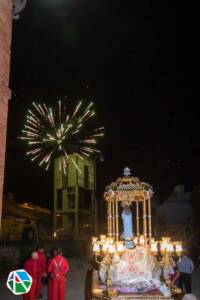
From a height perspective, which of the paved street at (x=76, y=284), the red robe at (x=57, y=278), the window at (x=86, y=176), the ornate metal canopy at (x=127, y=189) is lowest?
the paved street at (x=76, y=284)

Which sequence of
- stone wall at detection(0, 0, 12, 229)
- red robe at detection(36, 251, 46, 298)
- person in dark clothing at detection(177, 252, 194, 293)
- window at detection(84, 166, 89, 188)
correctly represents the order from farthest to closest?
window at detection(84, 166, 89, 188) < person in dark clothing at detection(177, 252, 194, 293) < red robe at detection(36, 251, 46, 298) < stone wall at detection(0, 0, 12, 229)

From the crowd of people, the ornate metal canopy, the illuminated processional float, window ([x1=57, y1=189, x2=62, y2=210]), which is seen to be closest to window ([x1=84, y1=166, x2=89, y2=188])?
window ([x1=57, y1=189, x2=62, y2=210])

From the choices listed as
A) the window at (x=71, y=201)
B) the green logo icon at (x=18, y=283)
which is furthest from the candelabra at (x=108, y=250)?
the window at (x=71, y=201)

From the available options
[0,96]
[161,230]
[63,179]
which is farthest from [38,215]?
[0,96]

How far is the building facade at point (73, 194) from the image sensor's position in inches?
1724

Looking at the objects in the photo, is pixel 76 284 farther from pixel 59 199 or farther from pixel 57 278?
pixel 59 199

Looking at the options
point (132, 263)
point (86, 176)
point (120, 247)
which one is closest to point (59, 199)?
point (86, 176)

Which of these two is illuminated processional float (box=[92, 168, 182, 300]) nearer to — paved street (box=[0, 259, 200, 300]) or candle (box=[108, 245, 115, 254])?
candle (box=[108, 245, 115, 254])

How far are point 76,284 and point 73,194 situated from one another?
28.4 metres

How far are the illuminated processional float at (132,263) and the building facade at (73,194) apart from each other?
2892cm

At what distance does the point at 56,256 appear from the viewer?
1178 cm

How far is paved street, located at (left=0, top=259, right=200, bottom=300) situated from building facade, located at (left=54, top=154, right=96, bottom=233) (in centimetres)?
2044

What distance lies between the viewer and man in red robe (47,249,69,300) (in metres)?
11.4

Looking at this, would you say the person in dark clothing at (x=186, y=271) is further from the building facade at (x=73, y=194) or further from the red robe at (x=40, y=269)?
the building facade at (x=73, y=194)
